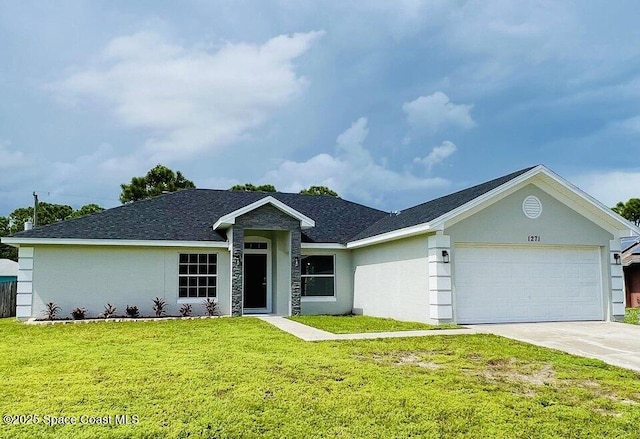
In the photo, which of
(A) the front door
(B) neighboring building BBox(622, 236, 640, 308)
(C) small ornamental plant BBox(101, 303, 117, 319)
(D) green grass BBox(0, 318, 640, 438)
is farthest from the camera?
(B) neighboring building BBox(622, 236, 640, 308)

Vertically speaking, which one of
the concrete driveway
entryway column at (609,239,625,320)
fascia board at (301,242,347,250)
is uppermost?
fascia board at (301,242,347,250)

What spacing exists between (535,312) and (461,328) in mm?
3167

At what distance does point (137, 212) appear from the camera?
18672 mm

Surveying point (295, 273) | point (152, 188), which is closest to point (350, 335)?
point (295, 273)

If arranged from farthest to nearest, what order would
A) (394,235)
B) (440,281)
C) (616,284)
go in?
(394,235) → (616,284) → (440,281)

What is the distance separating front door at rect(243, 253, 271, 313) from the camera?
61.7ft

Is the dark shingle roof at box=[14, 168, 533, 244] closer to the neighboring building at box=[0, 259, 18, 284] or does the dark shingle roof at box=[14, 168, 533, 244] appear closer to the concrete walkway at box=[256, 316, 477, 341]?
→ the concrete walkway at box=[256, 316, 477, 341]

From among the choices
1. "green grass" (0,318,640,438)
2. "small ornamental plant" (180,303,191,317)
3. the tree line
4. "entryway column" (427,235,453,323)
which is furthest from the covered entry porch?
the tree line

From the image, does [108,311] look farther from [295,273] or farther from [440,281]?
[440,281]

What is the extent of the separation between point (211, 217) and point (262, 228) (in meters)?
3.24

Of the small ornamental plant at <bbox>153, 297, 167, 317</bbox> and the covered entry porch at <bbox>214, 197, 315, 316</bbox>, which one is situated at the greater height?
the covered entry porch at <bbox>214, 197, 315, 316</bbox>

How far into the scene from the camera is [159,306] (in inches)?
660

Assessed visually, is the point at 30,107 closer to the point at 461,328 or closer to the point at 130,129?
the point at 130,129

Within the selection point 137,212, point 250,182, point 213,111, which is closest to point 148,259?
point 137,212
